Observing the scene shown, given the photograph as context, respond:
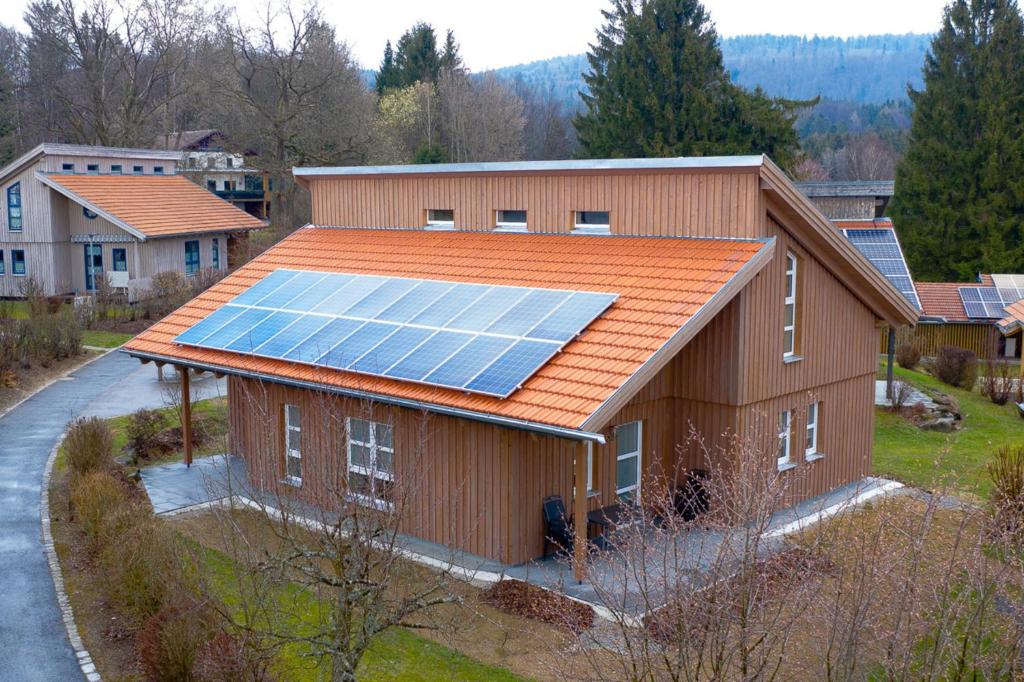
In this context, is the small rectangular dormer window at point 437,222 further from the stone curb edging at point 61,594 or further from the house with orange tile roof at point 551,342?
the stone curb edging at point 61,594

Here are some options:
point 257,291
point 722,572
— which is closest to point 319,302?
point 257,291

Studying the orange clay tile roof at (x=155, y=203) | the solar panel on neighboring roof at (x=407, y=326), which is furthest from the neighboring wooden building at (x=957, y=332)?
the orange clay tile roof at (x=155, y=203)

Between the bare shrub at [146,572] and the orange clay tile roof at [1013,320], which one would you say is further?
the orange clay tile roof at [1013,320]

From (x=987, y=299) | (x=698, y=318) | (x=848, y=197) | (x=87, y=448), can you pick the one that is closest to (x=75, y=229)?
(x=87, y=448)

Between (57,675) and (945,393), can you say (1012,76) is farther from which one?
(57,675)

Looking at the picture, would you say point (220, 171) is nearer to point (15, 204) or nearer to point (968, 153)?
point (15, 204)

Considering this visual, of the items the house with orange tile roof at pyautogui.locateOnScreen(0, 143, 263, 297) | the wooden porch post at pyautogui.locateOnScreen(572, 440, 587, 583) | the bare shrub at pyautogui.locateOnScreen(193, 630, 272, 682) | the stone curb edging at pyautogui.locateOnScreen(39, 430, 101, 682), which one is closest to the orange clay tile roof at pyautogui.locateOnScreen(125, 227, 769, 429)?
the wooden porch post at pyautogui.locateOnScreen(572, 440, 587, 583)
